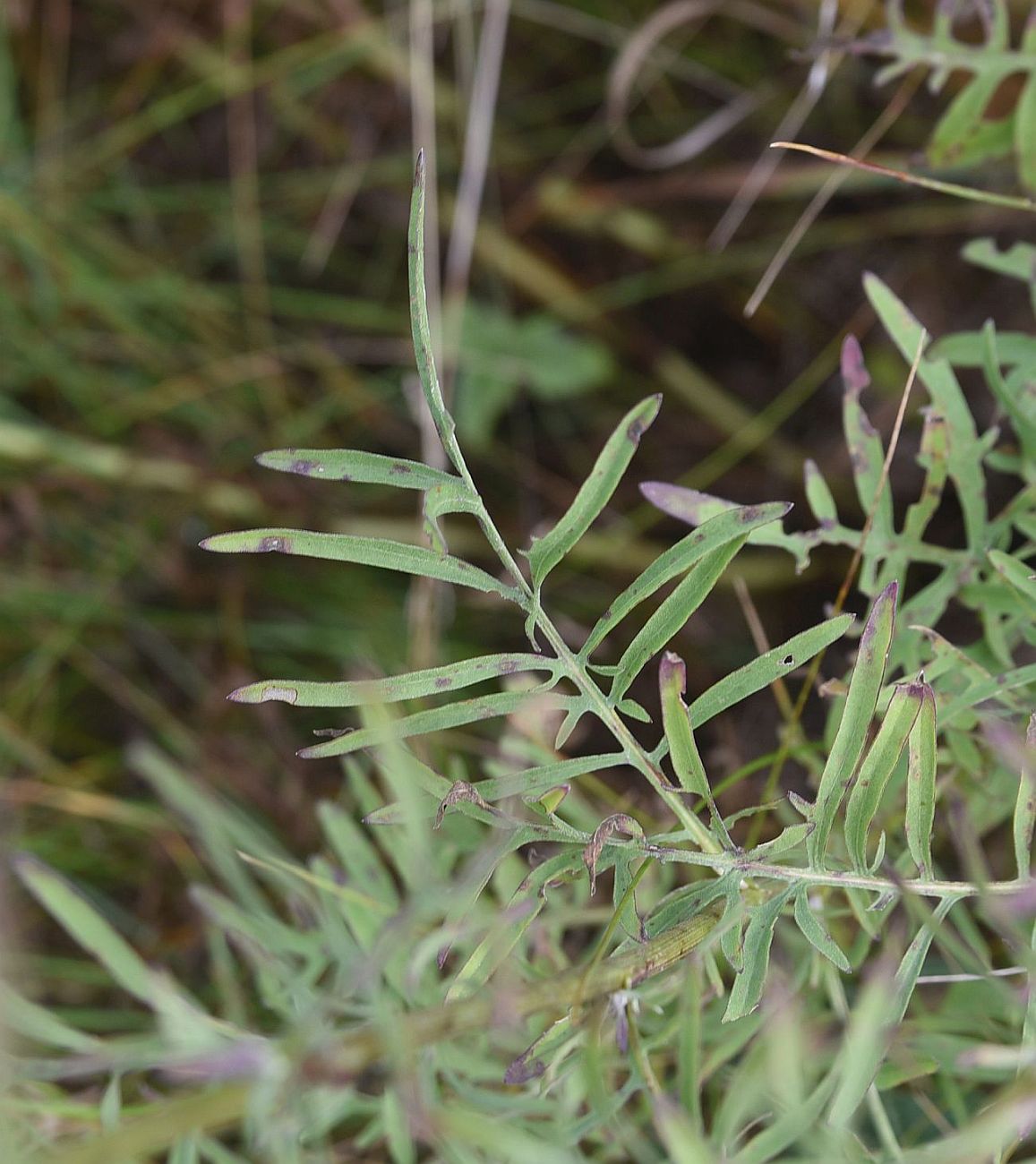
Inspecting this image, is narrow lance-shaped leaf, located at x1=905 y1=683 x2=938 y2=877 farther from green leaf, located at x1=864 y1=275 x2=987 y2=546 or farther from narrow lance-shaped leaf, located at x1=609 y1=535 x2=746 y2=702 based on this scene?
green leaf, located at x1=864 y1=275 x2=987 y2=546

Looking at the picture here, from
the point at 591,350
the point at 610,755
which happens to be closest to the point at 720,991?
the point at 610,755

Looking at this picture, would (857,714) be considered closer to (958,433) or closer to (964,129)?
(958,433)

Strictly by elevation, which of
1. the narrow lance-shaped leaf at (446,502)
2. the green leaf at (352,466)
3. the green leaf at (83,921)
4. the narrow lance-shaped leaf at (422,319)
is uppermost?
the narrow lance-shaped leaf at (422,319)

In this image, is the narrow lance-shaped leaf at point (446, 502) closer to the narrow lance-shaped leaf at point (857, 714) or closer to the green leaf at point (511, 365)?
the narrow lance-shaped leaf at point (857, 714)

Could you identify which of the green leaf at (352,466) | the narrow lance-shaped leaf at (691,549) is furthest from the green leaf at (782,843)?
the green leaf at (352,466)

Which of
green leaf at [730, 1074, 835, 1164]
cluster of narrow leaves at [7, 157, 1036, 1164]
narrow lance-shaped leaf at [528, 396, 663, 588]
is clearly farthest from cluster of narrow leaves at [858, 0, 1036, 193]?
green leaf at [730, 1074, 835, 1164]

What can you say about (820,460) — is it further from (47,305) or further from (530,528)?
(47,305)
